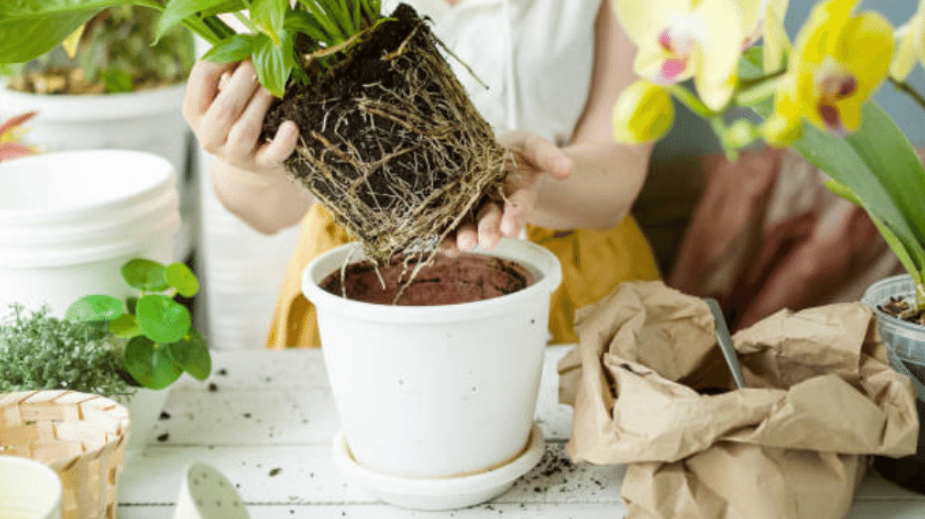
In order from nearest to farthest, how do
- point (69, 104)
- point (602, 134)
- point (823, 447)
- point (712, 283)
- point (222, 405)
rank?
point (823, 447) → point (222, 405) → point (602, 134) → point (712, 283) → point (69, 104)

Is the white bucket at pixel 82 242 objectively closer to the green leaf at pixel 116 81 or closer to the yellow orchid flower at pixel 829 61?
the yellow orchid flower at pixel 829 61

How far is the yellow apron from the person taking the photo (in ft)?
3.95

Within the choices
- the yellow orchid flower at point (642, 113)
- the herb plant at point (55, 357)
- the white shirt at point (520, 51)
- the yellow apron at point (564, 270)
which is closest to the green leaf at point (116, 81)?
the yellow apron at point (564, 270)

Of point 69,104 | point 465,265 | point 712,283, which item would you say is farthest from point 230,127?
point 69,104

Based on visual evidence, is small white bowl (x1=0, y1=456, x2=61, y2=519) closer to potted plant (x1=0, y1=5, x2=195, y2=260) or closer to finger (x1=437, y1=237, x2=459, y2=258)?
finger (x1=437, y1=237, x2=459, y2=258)

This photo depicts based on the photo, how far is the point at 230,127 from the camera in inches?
30.9

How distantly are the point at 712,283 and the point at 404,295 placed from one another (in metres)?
0.83

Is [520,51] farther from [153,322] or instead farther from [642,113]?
[642,113]

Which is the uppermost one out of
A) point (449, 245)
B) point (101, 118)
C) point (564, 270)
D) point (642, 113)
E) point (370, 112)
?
point (642, 113)

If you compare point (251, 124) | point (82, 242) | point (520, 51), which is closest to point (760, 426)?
point (251, 124)

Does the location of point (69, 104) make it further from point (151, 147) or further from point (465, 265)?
point (465, 265)

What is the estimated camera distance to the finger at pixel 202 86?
0.78m

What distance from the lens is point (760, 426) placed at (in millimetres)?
624

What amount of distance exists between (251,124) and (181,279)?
0.49 ft
